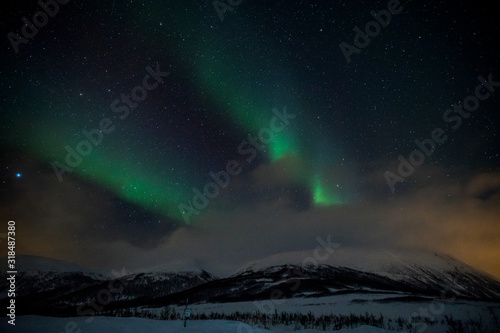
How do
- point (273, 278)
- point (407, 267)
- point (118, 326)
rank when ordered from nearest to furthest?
→ point (118, 326) < point (273, 278) < point (407, 267)

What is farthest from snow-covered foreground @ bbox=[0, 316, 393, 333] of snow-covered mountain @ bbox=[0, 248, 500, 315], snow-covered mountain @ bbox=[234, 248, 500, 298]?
snow-covered mountain @ bbox=[234, 248, 500, 298]

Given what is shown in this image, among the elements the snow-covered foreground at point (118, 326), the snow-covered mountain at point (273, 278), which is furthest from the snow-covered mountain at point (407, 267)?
the snow-covered foreground at point (118, 326)

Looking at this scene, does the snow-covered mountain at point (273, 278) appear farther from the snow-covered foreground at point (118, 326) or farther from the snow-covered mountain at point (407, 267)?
the snow-covered foreground at point (118, 326)

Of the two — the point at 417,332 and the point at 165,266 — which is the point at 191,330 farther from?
the point at 165,266

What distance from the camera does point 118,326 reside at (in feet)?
40.5

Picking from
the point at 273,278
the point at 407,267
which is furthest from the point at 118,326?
the point at 407,267

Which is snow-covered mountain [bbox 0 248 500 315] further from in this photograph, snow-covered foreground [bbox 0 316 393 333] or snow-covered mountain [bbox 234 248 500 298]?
snow-covered foreground [bbox 0 316 393 333]

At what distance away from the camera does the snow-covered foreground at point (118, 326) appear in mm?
11414

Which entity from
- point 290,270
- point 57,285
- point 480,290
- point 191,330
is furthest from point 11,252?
point 57,285

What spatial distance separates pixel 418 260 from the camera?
146 meters

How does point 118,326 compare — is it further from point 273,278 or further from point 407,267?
point 407,267

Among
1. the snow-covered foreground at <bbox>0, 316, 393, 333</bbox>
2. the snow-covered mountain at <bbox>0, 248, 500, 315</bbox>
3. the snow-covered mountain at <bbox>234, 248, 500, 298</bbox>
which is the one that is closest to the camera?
the snow-covered foreground at <bbox>0, 316, 393, 333</bbox>

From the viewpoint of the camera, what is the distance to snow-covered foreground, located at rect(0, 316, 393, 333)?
11.4m

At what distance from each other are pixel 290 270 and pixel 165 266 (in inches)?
3646
